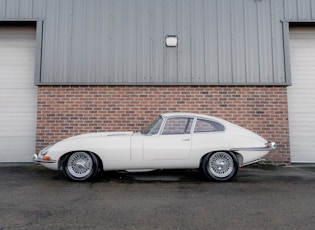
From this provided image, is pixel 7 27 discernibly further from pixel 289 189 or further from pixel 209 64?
pixel 289 189

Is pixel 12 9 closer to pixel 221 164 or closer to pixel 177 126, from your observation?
pixel 177 126

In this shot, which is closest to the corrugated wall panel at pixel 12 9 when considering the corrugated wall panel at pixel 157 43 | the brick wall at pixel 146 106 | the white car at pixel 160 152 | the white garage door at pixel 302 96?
the brick wall at pixel 146 106

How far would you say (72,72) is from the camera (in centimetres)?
746

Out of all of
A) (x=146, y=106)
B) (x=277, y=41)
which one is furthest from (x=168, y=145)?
(x=277, y=41)

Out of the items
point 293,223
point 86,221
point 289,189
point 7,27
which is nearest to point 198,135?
point 289,189

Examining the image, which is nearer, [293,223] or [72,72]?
[293,223]

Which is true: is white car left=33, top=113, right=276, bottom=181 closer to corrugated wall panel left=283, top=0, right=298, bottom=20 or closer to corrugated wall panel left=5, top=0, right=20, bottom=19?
corrugated wall panel left=283, top=0, right=298, bottom=20

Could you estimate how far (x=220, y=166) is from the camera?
5.21m

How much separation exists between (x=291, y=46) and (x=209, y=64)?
107 inches

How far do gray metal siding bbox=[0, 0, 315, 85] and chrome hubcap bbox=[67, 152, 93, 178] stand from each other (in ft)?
9.42

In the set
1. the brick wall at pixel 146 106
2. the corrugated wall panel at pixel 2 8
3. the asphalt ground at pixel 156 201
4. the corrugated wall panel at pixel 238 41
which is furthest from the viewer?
the corrugated wall panel at pixel 2 8

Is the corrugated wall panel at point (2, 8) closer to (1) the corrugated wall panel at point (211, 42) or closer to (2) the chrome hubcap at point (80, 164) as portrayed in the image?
(2) the chrome hubcap at point (80, 164)

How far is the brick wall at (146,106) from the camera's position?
7438mm

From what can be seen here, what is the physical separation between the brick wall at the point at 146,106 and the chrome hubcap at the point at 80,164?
2310mm
